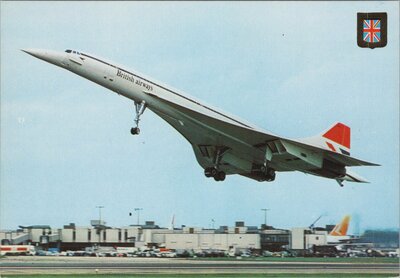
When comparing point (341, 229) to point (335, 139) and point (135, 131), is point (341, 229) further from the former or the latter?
point (135, 131)

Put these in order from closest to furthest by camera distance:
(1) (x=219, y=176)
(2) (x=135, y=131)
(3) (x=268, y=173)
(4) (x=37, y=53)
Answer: (4) (x=37, y=53) → (2) (x=135, y=131) → (3) (x=268, y=173) → (1) (x=219, y=176)

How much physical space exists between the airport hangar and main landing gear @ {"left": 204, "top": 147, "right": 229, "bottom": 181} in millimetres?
9036

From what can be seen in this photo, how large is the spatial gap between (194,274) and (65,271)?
458 centimetres

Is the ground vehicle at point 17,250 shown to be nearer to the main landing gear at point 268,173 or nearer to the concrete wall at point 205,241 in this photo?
the concrete wall at point 205,241

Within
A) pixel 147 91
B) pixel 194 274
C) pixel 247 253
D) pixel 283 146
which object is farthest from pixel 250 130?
pixel 247 253

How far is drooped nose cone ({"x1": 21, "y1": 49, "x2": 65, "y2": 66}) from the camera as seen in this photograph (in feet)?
72.1

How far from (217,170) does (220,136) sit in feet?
Answer: 8.14

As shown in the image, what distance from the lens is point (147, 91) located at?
23.7 meters

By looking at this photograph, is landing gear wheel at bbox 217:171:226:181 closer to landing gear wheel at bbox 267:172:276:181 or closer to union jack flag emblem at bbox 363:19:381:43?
landing gear wheel at bbox 267:172:276:181

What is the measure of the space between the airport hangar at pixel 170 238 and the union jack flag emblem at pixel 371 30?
2284 cm

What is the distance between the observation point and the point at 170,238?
125 ft

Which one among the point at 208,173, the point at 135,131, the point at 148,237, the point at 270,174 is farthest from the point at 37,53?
the point at 148,237

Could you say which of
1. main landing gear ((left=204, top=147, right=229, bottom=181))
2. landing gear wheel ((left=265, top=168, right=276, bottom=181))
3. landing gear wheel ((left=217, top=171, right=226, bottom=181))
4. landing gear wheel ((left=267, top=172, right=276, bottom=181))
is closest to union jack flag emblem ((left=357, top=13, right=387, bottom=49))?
main landing gear ((left=204, top=147, right=229, bottom=181))

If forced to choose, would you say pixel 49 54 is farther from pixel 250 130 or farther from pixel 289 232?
pixel 289 232
